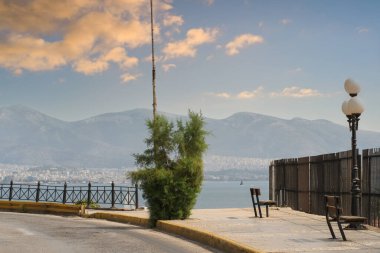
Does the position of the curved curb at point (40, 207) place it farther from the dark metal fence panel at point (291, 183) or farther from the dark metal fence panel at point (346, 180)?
the dark metal fence panel at point (346, 180)

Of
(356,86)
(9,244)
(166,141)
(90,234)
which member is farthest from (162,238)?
(356,86)

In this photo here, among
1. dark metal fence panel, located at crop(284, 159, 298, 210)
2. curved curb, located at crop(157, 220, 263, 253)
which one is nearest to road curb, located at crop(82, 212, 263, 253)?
curved curb, located at crop(157, 220, 263, 253)

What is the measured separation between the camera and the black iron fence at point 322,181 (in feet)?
55.5

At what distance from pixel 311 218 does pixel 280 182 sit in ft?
24.4

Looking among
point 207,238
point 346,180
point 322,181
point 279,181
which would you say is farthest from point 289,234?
point 279,181

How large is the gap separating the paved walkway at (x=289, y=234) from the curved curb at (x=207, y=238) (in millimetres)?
177

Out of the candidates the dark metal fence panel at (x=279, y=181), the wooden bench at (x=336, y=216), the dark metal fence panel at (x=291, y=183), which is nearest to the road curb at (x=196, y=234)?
the wooden bench at (x=336, y=216)

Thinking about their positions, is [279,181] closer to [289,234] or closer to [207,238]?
[289,234]

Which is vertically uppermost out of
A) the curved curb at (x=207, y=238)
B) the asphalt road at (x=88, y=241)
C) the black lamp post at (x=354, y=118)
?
the black lamp post at (x=354, y=118)

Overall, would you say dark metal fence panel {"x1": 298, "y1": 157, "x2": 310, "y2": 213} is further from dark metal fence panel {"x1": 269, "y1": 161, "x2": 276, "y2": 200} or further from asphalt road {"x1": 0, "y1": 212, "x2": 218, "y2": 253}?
asphalt road {"x1": 0, "y1": 212, "x2": 218, "y2": 253}

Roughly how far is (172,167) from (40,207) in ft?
38.1

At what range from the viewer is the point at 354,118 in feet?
56.4

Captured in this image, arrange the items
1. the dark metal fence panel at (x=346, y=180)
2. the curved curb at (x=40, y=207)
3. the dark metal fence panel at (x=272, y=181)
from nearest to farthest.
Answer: the dark metal fence panel at (x=346, y=180)
the curved curb at (x=40, y=207)
the dark metal fence panel at (x=272, y=181)

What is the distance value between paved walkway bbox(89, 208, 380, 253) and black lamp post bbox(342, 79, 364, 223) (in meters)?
0.98
